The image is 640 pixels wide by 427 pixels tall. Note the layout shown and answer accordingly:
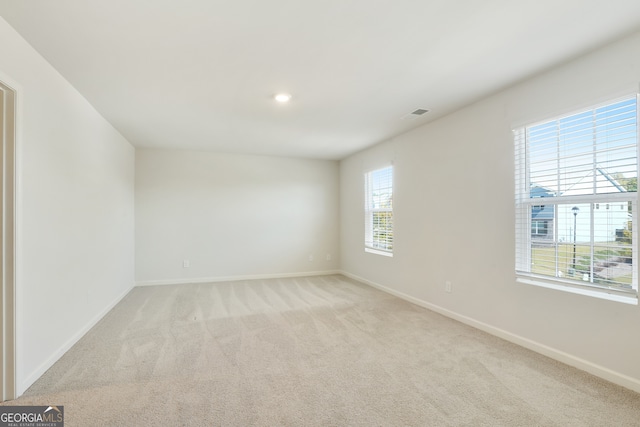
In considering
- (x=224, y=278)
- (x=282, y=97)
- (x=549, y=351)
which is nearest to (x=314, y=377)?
(x=549, y=351)

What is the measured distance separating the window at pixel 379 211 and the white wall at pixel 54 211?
3.87 meters

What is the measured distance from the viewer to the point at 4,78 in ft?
5.98

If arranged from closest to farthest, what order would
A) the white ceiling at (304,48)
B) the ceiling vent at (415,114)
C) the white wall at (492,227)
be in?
the white ceiling at (304,48), the white wall at (492,227), the ceiling vent at (415,114)

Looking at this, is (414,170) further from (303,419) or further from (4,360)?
(4,360)

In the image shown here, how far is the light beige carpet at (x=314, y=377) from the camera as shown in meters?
1.76

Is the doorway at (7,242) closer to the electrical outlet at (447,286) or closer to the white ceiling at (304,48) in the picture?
the white ceiling at (304,48)

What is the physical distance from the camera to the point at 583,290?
90.7 inches

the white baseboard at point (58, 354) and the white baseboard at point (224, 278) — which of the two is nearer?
the white baseboard at point (58, 354)

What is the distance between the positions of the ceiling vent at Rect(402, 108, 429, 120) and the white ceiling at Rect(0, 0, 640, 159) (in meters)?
0.09

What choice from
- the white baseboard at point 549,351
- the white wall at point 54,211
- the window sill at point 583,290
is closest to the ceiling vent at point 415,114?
the window sill at point 583,290

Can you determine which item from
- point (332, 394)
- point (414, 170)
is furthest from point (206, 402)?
point (414, 170)

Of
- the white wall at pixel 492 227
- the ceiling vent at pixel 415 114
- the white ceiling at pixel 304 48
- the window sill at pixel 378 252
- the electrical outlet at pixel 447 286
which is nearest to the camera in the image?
the white ceiling at pixel 304 48

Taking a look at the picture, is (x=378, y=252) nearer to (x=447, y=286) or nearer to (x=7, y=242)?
(x=447, y=286)

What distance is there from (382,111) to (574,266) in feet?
7.61
